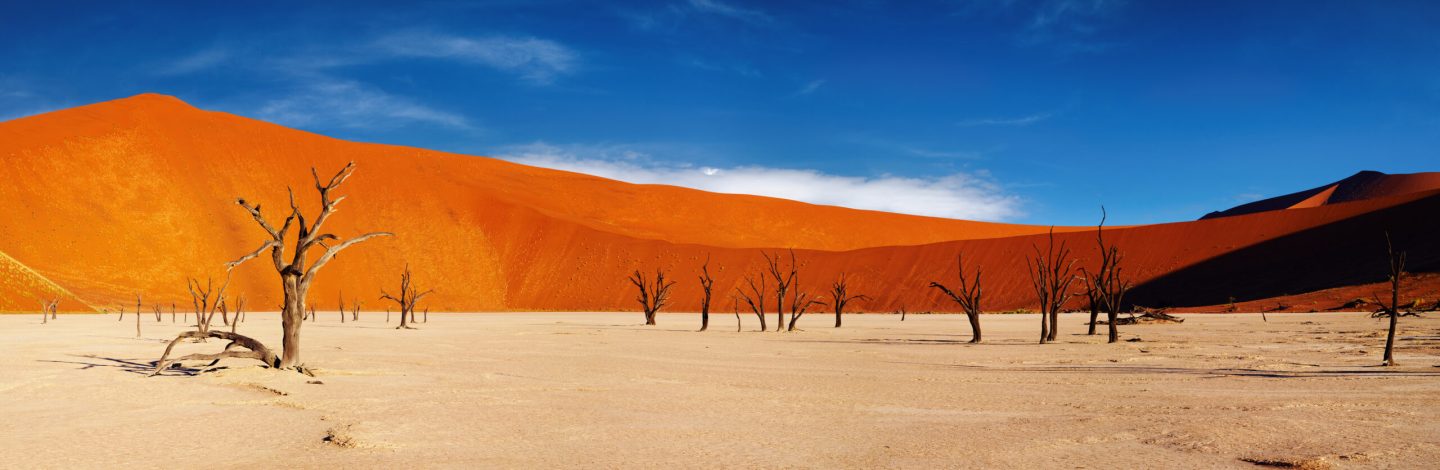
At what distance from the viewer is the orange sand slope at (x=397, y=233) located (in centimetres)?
6347

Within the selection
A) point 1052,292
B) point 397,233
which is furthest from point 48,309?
point 1052,292

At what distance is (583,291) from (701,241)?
57.7ft

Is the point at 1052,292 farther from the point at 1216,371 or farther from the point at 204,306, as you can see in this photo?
the point at 204,306

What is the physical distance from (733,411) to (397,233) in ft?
252

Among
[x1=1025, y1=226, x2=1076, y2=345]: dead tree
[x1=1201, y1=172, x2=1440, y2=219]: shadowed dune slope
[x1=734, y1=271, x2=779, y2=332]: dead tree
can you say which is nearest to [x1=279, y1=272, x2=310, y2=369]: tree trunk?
[x1=1025, y1=226, x2=1076, y2=345]: dead tree

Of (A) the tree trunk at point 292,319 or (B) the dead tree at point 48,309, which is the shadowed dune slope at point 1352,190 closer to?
(B) the dead tree at point 48,309

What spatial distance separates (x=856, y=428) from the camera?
315 inches

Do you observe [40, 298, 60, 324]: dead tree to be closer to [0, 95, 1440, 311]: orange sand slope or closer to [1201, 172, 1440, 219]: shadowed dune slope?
[0, 95, 1440, 311]: orange sand slope

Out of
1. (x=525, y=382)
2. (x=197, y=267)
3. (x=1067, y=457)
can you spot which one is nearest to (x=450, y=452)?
(x=1067, y=457)

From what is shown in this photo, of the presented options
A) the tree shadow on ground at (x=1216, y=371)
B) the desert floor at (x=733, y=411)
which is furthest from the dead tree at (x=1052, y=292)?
the desert floor at (x=733, y=411)

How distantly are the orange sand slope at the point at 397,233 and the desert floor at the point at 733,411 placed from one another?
49.1 metres

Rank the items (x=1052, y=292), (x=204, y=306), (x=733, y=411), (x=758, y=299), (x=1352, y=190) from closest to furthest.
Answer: (x=733, y=411) → (x=204, y=306) → (x=1052, y=292) → (x=758, y=299) → (x=1352, y=190)

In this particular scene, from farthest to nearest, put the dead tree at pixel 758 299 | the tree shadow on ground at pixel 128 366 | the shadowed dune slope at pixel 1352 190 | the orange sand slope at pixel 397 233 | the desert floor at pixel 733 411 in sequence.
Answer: the shadowed dune slope at pixel 1352 190, the orange sand slope at pixel 397 233, the dead tree at pixel 758 299, the tree shadow on ground at pixel 128 366, the desert floor at pixel 733 411

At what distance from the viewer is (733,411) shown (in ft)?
30.3
